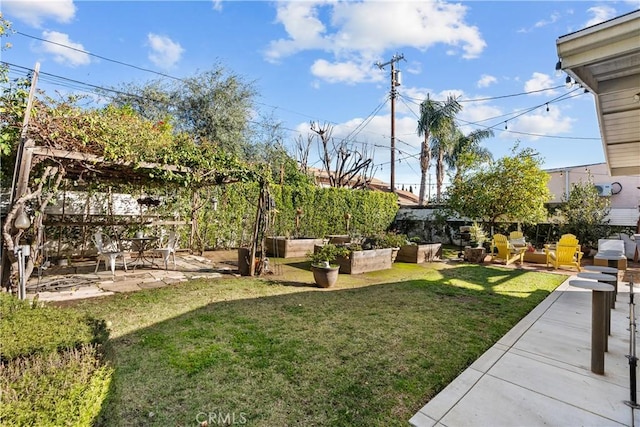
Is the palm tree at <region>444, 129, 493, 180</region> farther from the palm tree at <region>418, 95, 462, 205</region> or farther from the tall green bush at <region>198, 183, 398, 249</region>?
the tall green bush at <region>198, 183, 398, 249</region>

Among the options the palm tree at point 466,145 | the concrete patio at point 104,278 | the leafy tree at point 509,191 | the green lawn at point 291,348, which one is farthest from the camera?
the palm tree at point 466,145

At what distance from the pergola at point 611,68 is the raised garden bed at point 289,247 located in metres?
7.62

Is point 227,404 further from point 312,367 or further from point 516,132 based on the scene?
point 516,132

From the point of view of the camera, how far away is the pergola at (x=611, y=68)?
2.56 metres

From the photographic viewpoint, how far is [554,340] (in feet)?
11.4

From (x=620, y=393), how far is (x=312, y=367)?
100 inches

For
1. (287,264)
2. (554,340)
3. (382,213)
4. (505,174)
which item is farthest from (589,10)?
(382,213)

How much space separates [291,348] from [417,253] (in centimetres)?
676

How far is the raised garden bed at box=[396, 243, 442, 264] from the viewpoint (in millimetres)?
9164

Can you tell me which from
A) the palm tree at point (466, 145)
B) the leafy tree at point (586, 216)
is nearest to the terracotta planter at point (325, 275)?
the leafy tree at point (586, 216)

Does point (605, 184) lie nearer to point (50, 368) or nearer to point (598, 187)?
point (598, 187)

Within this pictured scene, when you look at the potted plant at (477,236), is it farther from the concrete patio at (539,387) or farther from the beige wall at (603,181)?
the beige wall at (603,181)

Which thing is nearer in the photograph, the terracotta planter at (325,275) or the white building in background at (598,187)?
the terracotta planter at (325,275)

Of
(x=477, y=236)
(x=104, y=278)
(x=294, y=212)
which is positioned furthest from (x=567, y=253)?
(x=104, y=278)
